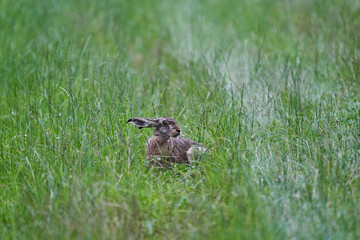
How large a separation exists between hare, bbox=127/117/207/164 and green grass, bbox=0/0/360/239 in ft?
0.35

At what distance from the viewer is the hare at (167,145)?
14.3 feet

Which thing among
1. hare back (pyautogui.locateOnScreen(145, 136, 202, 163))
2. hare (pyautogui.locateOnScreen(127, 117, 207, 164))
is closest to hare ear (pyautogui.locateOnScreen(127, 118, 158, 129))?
hare (pyautogui.locateOnScreen(127, 117, 207, 164))

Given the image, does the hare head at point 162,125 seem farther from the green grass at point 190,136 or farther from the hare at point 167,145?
the green grass at point 190,136

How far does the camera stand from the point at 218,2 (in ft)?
31.6

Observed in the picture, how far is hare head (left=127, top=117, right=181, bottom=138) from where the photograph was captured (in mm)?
4375

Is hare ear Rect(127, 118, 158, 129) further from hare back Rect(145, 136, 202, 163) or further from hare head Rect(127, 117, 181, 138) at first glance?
hare back Rect(145, 136, 202, 163)

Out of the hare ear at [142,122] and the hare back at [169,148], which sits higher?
the hare ear at [142,122]

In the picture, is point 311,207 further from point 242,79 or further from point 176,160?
point 242,79

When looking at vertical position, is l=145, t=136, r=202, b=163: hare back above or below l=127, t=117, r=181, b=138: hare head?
below

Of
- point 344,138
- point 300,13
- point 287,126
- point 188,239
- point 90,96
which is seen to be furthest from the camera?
point 300,13

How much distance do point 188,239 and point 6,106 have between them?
2936 millimetres

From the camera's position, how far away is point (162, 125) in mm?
4422

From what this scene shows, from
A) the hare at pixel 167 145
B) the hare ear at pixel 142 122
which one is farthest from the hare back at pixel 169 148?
the hare ear at pixel 142 122

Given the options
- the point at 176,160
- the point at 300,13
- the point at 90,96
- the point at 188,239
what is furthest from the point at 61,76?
the point at 300,13
